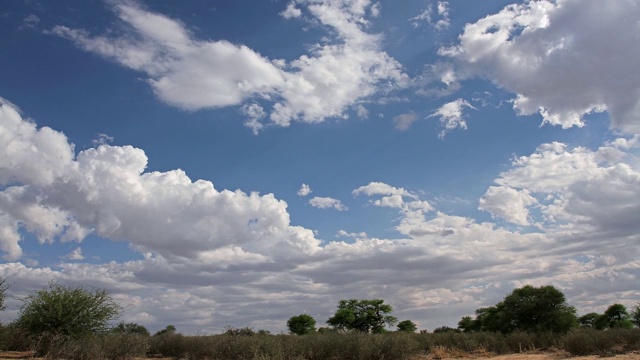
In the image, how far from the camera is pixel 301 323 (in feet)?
261

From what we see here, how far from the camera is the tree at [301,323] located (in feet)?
257

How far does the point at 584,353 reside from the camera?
29.9 meters

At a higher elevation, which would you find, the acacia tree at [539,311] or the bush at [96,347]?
the acacia tree at [539,311]

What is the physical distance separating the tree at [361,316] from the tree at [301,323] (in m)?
3.15

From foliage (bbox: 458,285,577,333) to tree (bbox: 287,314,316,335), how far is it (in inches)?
1377

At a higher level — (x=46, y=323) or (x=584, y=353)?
(x=46, y=323)

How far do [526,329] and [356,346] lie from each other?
25598 millimetres

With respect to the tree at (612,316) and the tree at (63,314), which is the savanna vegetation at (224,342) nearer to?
the tree at (63,314)

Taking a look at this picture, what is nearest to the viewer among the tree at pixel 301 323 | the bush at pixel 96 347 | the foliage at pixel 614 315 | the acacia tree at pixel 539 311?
the bush at pixel 96 347

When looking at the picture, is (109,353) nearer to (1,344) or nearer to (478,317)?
(1,344)

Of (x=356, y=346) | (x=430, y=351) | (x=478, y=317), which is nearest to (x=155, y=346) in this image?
(x=356, y=346)

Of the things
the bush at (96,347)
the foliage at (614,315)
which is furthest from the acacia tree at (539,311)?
the bush at (96,347)

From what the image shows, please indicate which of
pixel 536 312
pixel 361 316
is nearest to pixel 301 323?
pixel 361 316

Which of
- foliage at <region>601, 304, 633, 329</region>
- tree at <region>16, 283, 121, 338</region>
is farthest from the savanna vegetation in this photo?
foliage at <region>601, 304, 633, 329</region>
